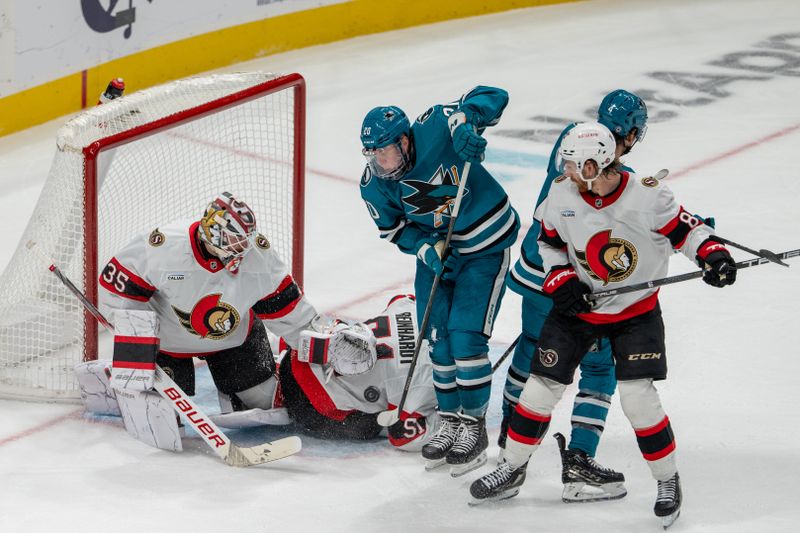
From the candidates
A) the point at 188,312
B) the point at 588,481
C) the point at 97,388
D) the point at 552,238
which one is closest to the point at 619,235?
the point at 552,238

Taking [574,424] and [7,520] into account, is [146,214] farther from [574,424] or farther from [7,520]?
[574,424]

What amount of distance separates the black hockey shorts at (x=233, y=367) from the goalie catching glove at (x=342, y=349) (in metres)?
0.22

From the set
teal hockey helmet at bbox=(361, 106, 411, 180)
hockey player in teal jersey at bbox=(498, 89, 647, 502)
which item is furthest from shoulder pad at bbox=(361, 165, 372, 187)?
hockey player in teal jersey at bbox=(498, 89, 647, 502)

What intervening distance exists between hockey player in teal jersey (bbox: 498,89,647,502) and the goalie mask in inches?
30.3

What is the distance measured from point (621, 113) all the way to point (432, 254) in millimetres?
676

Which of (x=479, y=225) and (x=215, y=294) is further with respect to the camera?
(x=215, y=294)

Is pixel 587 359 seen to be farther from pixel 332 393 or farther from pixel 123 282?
pixel 123 282

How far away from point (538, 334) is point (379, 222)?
58 cm

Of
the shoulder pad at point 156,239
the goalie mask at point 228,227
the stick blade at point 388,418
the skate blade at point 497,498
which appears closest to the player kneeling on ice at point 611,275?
the skate blade at point 497,498

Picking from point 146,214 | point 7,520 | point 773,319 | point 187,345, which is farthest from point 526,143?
point 7,520

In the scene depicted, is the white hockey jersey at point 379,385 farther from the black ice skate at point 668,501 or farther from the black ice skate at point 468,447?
the black ice skate at point 668,501

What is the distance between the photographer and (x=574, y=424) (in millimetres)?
4070

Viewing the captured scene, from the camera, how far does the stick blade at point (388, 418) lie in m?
4.28

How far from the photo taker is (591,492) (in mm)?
3979
